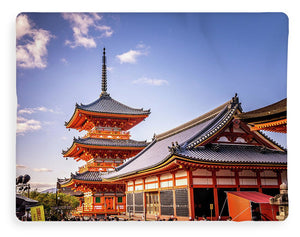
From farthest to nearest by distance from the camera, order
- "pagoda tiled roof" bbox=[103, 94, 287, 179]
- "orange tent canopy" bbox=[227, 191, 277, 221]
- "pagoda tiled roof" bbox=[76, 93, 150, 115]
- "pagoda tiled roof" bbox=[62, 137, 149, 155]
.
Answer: "pagoda tiled roof" bbox=[76, 93, 150, 115] → "pagoda tiled roof" bbox=[62, 137, 149, 155] → "pagoda tiled roof" bbox=[103, 94, 287, 179] → "orange tent canopy" bbox=[227, 191, 277, 221]

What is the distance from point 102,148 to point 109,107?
2.45 metres

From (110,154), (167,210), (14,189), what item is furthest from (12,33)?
(110,154)

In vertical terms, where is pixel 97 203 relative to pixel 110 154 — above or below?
below

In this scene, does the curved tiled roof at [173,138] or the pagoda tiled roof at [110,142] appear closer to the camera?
the curved tiled roof at [173,138]

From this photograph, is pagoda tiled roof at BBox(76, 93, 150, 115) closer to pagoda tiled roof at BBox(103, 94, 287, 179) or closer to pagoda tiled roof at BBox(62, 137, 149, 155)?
pagoda tiled roof at BBox(62, 137, 149, 155)

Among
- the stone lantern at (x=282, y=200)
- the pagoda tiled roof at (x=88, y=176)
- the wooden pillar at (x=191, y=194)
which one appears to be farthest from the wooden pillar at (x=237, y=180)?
the pagoda tiled roof at (x=88, y=176)

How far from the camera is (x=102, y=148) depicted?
1798 cm

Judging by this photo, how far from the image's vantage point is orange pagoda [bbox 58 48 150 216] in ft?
58.1

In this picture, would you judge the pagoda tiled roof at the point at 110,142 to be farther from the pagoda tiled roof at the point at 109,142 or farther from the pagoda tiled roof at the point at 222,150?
the pagoda tiled roof at the point at 222,150

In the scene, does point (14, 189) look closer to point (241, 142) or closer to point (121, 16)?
point (121, 16)

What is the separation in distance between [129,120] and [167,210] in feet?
27.3

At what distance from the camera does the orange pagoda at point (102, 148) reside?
17.7 meters

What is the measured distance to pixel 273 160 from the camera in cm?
1121

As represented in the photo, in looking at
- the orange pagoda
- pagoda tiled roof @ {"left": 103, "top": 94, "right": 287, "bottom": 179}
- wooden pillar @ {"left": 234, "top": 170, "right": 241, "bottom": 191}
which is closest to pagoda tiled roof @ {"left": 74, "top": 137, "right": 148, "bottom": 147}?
the orange pagoda
